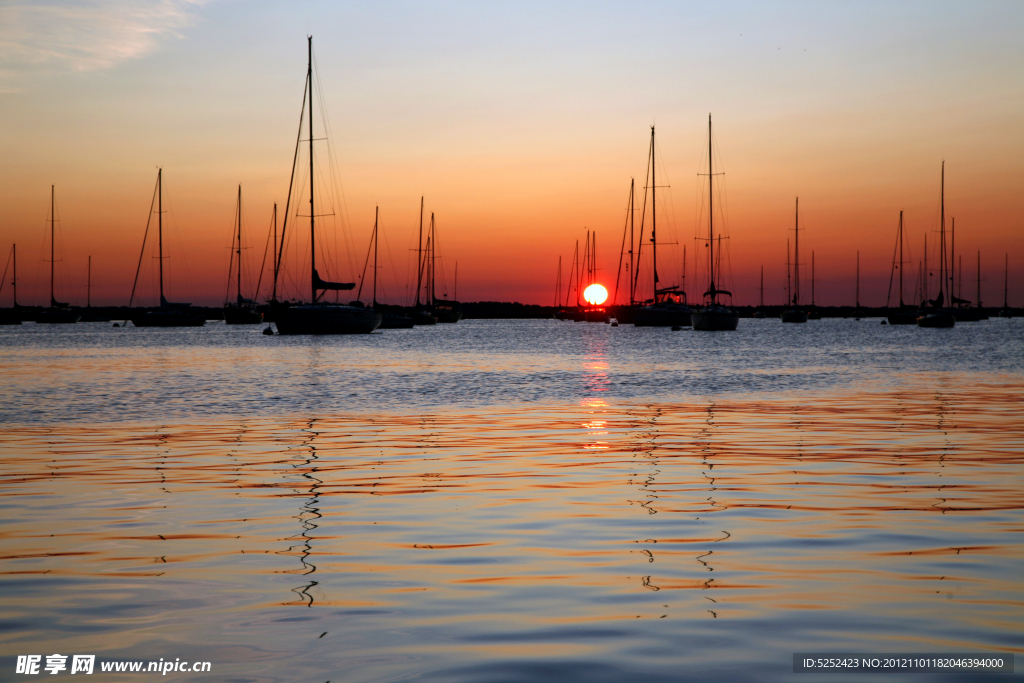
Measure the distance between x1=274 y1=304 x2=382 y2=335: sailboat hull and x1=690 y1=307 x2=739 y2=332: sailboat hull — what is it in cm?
3789

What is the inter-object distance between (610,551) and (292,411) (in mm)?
17823

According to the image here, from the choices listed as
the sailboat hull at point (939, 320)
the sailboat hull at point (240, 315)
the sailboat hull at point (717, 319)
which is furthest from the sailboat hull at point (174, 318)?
the sailboat hull at point (939, 320)

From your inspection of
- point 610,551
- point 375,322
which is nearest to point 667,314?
point 375,322

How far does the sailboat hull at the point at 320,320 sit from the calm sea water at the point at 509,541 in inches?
2490

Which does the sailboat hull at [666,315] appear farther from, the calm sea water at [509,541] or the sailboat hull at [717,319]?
the calm sea water at [509,541]

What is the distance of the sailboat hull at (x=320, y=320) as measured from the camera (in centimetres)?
8606

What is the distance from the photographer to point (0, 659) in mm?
6098

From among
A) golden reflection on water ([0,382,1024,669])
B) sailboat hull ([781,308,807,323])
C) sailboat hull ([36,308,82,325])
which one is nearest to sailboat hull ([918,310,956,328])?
sailboat hull ([781,308,807,323])

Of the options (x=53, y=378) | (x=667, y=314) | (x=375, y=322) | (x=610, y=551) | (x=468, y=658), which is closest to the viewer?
(x=468, y=658)

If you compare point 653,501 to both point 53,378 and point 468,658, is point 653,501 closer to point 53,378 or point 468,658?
point 468,658

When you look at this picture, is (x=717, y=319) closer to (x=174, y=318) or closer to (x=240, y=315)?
(x=240, y=315)

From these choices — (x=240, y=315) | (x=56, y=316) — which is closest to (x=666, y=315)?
(x=240, y=315)

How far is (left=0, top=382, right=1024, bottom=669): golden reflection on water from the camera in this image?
7.00 meters

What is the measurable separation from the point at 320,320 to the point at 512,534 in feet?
259
